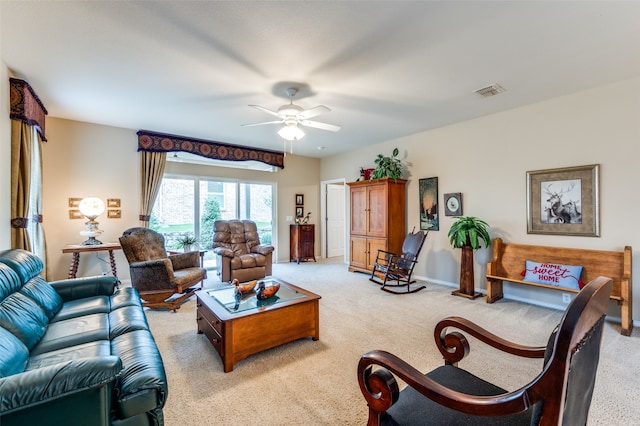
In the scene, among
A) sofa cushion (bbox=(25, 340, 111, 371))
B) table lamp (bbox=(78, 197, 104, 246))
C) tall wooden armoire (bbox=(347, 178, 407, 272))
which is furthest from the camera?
tall wooden armoire (bbox=(347, 178, 407, 272))

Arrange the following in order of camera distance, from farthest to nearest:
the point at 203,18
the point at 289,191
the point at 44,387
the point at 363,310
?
the point at 289,191
the point at 363,310
the point at 203,18
the point at 44,387

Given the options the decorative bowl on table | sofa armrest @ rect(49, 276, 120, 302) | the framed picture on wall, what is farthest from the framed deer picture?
sofa armrest @ rect(49, 276, 120, 302)

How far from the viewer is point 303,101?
3617 millimetres

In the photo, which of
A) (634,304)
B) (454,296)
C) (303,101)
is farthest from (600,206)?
(303,101)

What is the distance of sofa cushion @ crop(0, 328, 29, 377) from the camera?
1304 millimetres

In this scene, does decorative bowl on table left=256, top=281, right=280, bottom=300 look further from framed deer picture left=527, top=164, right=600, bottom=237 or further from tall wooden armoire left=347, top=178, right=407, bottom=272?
framed deer picture left=527, top=164, right=600, bottom=237

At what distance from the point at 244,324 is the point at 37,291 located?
1606mm

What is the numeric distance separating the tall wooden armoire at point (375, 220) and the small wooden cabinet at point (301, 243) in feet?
4.11

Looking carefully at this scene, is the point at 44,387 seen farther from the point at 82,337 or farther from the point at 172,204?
the point at 172,204

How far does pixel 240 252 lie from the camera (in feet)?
17.1

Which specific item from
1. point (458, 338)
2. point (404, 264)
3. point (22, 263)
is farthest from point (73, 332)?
point (404, 264)

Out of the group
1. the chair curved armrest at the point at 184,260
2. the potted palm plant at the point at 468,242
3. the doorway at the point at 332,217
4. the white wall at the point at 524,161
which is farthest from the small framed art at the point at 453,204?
the chair curved armrest at the point at 184,260

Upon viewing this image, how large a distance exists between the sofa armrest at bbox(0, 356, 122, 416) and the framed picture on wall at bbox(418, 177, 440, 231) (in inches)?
187

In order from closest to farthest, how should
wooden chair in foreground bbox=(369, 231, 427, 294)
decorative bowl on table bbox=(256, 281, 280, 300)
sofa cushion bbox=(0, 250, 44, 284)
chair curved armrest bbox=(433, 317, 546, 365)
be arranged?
chair curved armrest bbox=(433, 317, 546, 365) < sofa cushion bbox=(0, 250, 44, 284) < decorative bowl on table bbox=(256, 281, 280, 300) < wooden chair in foreground bbox=(369, 231, 427, 294)
